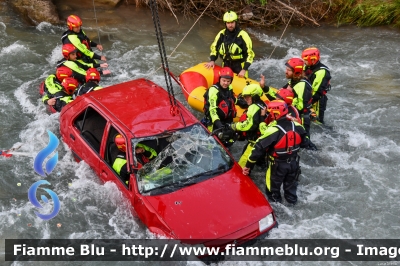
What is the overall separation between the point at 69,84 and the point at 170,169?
3.46 meters

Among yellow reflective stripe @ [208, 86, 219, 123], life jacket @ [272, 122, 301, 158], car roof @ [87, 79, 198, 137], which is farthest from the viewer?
yellow reflective stripe @ [208, 86, 219, 123]

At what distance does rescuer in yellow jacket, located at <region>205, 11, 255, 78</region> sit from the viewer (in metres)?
9.89

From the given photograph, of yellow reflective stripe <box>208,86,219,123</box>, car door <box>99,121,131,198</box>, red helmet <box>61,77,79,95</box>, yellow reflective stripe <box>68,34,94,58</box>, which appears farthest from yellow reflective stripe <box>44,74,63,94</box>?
yellow reflective stripe <box>208,86,219,123</box>

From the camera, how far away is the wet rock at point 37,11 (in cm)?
1391

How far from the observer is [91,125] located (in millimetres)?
7855

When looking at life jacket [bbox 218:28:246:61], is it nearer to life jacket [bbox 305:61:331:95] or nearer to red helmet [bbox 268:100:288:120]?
life jacket [bbox 305:61:331:95]

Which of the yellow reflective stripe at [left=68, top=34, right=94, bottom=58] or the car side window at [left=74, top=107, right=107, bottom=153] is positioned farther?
the yellow reflective stripe at [left=68, top=34, right=94, bottom=58]

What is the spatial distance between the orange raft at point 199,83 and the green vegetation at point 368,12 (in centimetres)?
563

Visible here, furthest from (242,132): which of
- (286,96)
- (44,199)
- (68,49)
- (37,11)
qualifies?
(37,11)

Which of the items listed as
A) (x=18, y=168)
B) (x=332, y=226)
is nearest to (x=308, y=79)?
(x=332, y=226)

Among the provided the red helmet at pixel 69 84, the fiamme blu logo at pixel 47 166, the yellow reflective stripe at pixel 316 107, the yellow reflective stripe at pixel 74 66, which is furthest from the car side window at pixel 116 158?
the yellow reflective stripe at pixel 316 107

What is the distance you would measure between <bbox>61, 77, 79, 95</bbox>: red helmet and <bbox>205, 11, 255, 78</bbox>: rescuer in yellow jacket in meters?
2.64

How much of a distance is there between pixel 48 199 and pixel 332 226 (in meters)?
4.41

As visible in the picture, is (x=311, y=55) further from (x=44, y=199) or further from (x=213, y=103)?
(x=44, y=199)
